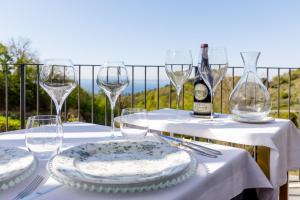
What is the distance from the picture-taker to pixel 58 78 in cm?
96

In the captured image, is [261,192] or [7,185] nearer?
[7,185]

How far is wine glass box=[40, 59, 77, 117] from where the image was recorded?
0.94 m

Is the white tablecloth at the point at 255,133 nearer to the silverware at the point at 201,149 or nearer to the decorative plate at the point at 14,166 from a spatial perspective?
the silverware at the point at 201,149

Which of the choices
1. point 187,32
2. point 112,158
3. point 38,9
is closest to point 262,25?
point 187,32

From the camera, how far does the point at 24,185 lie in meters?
0.58

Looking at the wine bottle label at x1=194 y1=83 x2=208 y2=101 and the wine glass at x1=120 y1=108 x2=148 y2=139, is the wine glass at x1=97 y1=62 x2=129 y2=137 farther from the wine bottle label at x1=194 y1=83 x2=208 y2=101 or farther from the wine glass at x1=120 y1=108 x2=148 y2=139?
the wine bottle label at x1=194 y1=83 x2=208 y2=101

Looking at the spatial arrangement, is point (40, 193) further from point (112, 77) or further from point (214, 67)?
point (214, 67)

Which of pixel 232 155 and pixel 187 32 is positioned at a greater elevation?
pixel 187 32

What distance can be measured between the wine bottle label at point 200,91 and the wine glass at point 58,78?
64 cm

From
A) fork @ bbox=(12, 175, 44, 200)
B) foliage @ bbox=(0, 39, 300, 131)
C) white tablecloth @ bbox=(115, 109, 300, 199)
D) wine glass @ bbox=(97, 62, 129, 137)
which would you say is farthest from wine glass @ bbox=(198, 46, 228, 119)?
foliage @ bbox=(0, 39, 300, 131)

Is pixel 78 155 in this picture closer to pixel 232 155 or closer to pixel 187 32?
pixel 232 155

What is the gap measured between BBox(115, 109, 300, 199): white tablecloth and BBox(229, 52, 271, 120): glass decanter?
0.07m

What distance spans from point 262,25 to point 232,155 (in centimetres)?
1020

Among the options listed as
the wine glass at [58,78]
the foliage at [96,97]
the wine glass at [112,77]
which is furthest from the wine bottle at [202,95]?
the foliage at [96,97]
